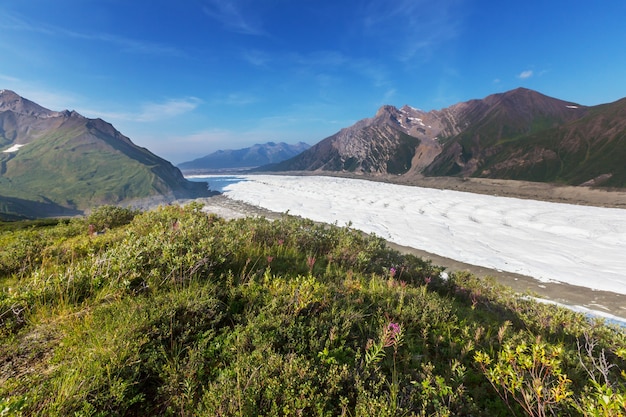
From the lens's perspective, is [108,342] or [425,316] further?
[425,316]

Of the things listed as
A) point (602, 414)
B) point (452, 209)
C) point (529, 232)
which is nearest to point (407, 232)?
point (529, 232)

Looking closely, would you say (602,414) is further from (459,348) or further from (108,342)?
(108,342)

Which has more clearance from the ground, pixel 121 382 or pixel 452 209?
pixel 121 382

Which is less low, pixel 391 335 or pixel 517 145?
pixel 517 145

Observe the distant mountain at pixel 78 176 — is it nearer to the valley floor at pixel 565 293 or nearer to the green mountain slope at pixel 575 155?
the valley floor at pixel 565 293

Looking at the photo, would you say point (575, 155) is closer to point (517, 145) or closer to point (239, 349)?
point (517, 145)

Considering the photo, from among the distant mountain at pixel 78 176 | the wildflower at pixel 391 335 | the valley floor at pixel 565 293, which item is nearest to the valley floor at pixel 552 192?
the valley floor at pixel 565 293

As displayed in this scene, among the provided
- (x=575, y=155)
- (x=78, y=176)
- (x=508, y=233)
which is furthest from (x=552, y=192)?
(x=78, y=176)

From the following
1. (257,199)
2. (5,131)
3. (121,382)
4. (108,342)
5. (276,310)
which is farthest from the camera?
(5,131)

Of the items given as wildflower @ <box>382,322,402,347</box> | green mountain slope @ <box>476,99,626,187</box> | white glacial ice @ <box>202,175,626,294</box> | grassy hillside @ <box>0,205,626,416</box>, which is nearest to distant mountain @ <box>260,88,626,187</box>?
green mountain slope @ <box>476,99,626,187</box>
